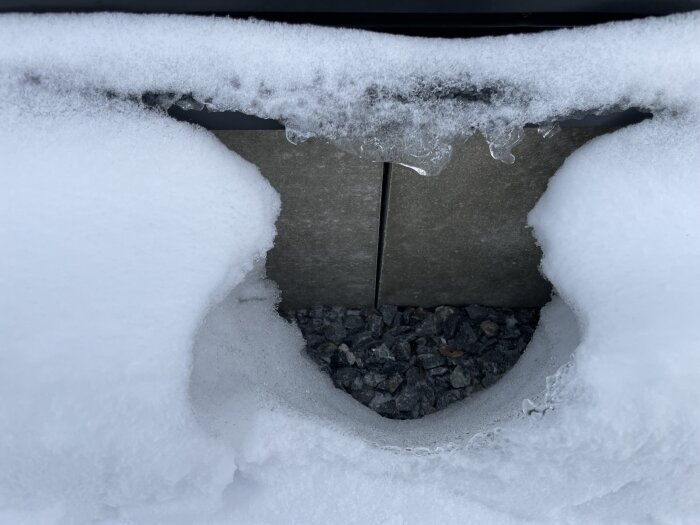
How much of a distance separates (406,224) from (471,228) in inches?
7.5

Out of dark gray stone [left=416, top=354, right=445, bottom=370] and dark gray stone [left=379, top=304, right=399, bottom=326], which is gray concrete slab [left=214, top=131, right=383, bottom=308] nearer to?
dark gray stone [left=379, top=304, right=399, bottom=326]

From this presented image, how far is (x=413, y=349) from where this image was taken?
200 cm

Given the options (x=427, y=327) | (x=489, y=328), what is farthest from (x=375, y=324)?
(x=489, y=328)

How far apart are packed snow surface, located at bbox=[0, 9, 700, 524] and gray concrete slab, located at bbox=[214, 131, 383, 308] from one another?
14 centimetres

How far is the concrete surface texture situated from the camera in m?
1.44

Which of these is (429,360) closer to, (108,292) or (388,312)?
(388,312)

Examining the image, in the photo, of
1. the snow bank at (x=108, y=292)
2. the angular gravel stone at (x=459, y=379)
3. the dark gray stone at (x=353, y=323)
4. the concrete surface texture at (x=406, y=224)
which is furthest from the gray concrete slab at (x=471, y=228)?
the snow bank at (x=108, y=292)

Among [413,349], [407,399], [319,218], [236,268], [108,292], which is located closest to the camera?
[108,292]

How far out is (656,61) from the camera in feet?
3.98

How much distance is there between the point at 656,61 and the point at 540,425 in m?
0.81

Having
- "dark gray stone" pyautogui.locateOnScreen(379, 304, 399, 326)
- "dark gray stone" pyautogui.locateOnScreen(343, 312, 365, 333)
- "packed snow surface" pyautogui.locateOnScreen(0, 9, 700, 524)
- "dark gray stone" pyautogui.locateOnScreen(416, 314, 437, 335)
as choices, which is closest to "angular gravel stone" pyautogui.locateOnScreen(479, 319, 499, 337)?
"dark gray stone" pyautogui.locateOnScreen(416, 314, 437, 335)

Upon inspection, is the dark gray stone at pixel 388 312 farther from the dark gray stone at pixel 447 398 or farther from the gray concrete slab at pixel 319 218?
the dark gray stone at pixel 447 398

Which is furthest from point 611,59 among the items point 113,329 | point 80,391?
point 80,391

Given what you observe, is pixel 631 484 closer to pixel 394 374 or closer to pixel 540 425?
pixel 540 425
